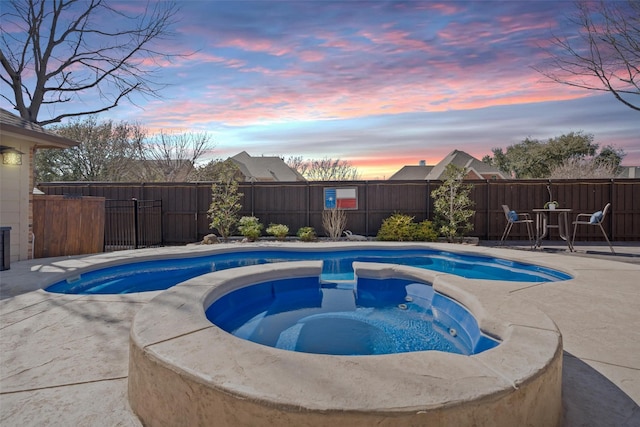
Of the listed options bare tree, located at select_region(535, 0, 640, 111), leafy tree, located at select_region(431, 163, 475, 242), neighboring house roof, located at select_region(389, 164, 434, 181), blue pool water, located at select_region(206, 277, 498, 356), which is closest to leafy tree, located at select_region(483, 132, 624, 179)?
neighboring house roof, located at select_region(389, 164, 434, 181)

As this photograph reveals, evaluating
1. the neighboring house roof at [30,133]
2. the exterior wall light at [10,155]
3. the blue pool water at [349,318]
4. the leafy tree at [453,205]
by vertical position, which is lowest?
the blue pool water at [349,318]

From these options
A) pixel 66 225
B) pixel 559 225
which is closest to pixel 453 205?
pixel 559 225

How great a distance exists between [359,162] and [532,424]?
32.5 meters

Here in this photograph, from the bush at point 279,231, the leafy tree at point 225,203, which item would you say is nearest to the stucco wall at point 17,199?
the leafy tree at point 225,203

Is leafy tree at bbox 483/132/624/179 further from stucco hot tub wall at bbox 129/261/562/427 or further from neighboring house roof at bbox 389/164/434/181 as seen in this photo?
stucco hot tub wall at bbox 129/261/562/427

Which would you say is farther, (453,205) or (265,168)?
(265,168)

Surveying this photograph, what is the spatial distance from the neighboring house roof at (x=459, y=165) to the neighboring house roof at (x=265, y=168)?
9.55 metres

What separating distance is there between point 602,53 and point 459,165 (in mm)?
14151

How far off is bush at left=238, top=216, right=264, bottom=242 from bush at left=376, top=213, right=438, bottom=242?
3644 mm

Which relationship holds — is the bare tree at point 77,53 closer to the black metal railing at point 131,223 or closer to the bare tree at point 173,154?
the black metal railing at point 131,223

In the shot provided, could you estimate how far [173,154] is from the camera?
21.2m

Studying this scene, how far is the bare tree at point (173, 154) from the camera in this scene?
2083 centimetres

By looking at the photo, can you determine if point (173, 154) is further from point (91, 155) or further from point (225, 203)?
point (225, 203)

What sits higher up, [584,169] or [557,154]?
[557,154]
